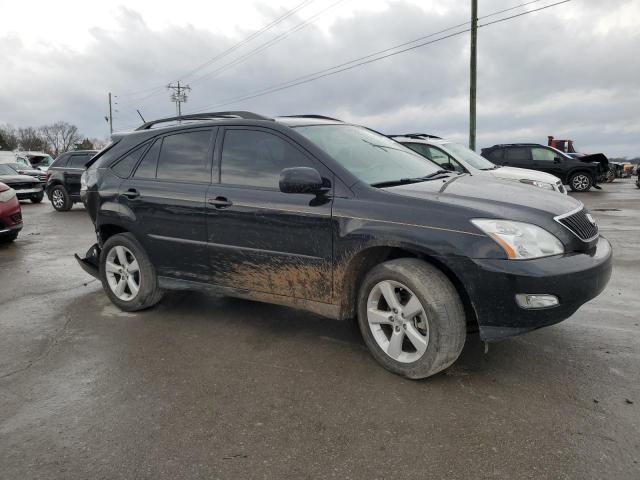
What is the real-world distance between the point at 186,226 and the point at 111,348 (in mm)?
1116

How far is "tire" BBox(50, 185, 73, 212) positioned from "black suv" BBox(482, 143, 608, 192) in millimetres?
13512

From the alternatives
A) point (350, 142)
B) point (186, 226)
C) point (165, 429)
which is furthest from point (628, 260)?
point (165, 429)

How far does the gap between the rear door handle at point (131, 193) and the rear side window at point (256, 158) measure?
1011 mm

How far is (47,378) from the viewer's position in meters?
3.41

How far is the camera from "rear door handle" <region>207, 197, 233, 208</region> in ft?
12.9

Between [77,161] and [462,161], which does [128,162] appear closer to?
[462,161]

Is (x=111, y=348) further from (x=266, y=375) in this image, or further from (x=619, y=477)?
(x=619, y=477)

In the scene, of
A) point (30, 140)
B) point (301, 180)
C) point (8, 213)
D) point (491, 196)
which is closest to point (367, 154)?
point (301, 180)

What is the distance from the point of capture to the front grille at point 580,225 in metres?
3.12

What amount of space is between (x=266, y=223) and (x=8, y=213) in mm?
6839

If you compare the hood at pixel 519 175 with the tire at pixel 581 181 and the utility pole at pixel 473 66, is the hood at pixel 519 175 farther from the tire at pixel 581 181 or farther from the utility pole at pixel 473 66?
the utility pole at pixel 473 66

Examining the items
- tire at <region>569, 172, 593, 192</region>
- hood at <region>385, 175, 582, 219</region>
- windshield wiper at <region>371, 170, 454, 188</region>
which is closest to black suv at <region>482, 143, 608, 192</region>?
tire at <region>569, 172, 593, 192</region>

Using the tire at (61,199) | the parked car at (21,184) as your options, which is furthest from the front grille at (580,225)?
the parked car at (21,184)

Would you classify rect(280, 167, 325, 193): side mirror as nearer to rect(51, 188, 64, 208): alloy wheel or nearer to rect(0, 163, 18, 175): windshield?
rect(51, 188, 64, 208): alloy wheel
